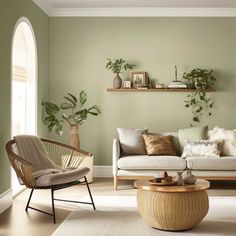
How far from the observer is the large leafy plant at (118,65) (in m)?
6.80

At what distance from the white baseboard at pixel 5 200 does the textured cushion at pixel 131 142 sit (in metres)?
1.97

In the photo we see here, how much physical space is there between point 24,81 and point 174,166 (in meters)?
2.53

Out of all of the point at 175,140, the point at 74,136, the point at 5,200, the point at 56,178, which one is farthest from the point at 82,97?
the point at 56,178

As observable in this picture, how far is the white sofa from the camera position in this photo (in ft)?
18.7

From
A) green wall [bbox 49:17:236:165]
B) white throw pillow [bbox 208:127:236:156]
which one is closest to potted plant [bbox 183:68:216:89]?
green wall [bbox 49:17:236:165]

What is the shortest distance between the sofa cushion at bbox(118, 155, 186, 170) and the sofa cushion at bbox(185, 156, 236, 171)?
13cm

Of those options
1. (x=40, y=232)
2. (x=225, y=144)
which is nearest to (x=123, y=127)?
(x=225, y=144)

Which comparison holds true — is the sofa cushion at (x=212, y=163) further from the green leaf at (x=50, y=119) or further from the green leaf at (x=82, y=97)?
the green leaf at (x=50, y=119)

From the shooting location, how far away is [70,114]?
22.8 feet

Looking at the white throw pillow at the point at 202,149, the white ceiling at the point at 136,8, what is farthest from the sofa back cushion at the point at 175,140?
the white ceiling at the point at 136,8

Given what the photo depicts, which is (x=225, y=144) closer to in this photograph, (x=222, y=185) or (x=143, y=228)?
(x=222, y=185)

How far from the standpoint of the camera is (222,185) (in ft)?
20.2

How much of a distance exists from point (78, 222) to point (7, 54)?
2.15 meters

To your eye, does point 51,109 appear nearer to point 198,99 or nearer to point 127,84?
point 127,84
